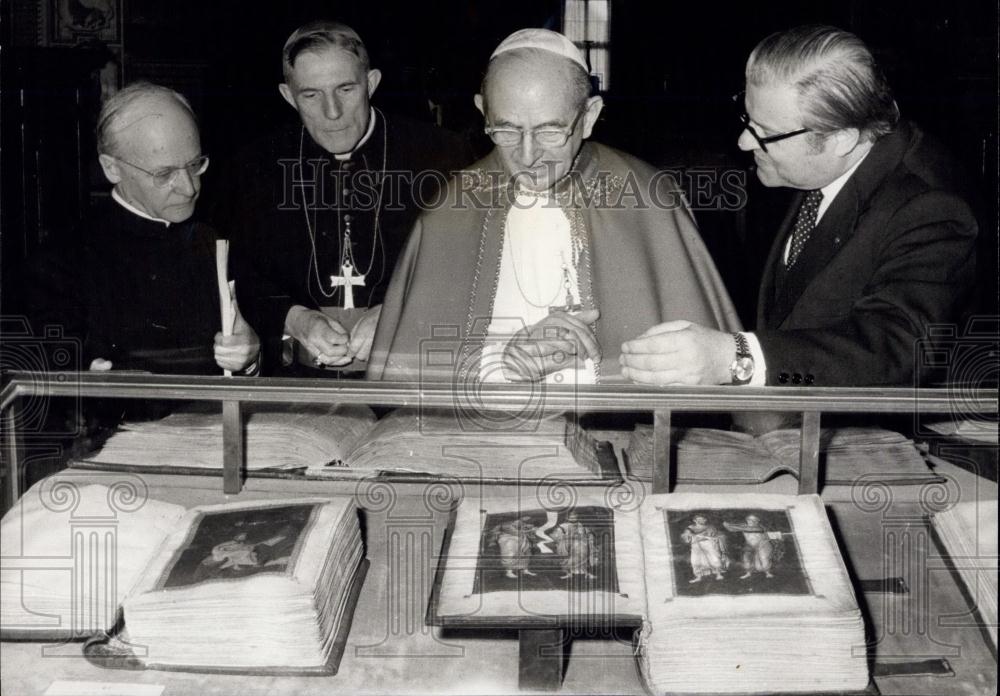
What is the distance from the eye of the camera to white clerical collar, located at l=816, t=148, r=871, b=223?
2.57 meters

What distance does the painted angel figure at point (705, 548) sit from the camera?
1657 millimetres

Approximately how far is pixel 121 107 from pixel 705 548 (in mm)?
2190

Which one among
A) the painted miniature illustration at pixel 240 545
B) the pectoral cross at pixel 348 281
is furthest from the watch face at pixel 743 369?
the pectoral cross at pixel 348 281

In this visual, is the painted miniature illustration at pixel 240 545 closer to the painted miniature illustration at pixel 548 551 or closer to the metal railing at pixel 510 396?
the metal railing at pixel 510 396

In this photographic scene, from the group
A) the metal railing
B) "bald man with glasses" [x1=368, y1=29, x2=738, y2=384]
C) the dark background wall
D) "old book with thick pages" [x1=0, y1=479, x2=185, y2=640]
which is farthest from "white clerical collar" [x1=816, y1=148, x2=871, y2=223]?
"old book with thick pages" [x1=0, y1=479, x2=185, y2=640]

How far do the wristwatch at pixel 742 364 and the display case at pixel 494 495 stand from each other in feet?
0.88

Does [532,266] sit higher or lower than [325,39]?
lower

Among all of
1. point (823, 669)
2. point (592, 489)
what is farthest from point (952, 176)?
point (823, 669)

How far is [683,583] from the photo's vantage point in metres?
1.63

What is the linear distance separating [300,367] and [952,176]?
201 centimetres

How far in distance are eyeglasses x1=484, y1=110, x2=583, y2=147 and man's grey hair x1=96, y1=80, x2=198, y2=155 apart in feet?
3.13

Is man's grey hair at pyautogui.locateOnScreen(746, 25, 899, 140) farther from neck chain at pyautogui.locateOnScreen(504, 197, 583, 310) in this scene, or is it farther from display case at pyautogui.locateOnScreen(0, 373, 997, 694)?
display case at pyautogui.locateOnScreen(0, 373, 997, 694)

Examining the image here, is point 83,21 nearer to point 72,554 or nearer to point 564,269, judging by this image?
point 564,269

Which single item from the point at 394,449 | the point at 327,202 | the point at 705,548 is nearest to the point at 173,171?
the point at 327,202
